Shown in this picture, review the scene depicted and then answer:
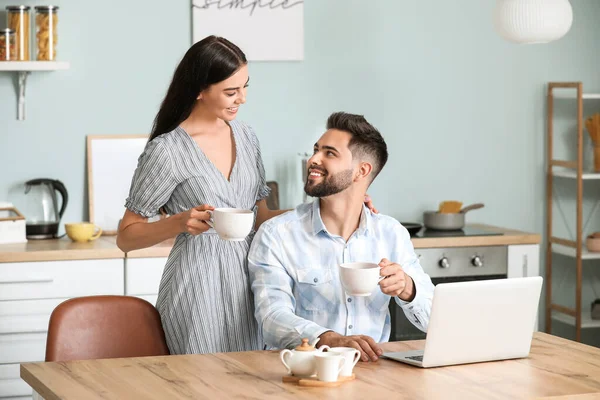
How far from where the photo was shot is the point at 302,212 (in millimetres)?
2771

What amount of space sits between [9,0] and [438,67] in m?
1.99

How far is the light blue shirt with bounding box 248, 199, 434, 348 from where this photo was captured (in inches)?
104

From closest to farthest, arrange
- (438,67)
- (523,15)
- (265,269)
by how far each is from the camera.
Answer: (265,269)
(523,15)
(438,67)

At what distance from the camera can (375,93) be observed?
4.70 m

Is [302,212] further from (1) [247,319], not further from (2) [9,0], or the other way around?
(2) [9,0]

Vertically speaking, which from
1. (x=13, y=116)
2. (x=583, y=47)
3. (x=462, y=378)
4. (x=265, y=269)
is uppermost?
(x=583, y=47)

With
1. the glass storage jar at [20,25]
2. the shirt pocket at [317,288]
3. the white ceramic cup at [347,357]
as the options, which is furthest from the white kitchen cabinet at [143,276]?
the white ceramic cup at [347,357]

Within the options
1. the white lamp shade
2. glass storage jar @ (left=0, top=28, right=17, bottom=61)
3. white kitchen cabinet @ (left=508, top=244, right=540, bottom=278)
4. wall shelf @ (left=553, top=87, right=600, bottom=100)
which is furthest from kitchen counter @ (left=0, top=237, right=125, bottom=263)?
wall shelf @ (left=553, top=87, right=600, bottom=100)

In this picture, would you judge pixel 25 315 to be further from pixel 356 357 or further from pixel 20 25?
pixel 356 357

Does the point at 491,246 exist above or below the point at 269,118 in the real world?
below

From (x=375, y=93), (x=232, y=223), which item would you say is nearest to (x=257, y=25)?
(x=375, y=93)

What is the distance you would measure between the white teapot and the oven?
6.76 feet

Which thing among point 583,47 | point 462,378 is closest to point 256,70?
point 583,47

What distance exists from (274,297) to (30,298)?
155 centimetres
